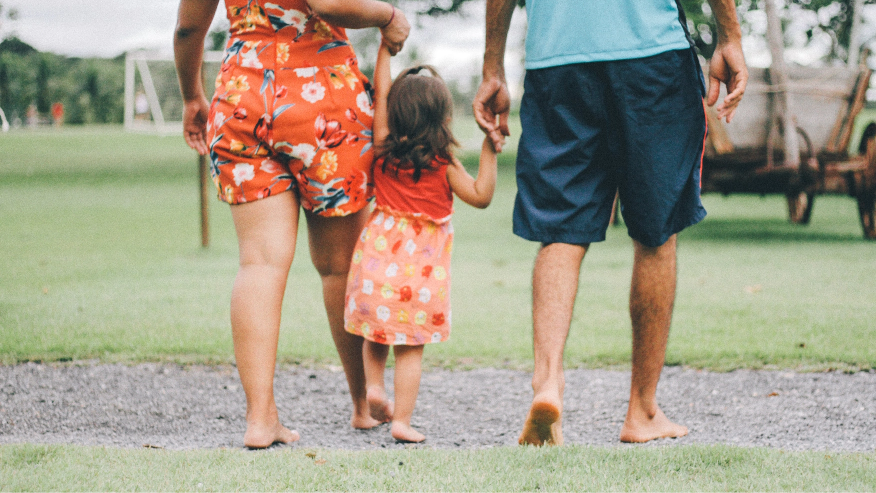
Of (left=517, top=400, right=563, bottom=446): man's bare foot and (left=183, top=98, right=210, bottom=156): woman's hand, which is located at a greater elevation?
(left=183, top=98, right=210, bottom=156): woman's hand

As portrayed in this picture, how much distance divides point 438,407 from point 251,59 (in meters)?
1.45

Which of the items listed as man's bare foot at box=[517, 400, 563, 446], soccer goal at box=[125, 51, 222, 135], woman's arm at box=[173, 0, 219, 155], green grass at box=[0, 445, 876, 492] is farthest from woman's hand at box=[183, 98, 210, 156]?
soccer goal at box=[125, 51, 222, 135]

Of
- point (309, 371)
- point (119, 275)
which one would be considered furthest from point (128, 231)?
point (309, 371)

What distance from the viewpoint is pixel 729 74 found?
253 cm

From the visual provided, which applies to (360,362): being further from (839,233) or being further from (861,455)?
(839,233)

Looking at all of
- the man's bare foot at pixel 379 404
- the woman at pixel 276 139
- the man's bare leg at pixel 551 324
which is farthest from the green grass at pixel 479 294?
the man's bare leg at pixel 551 324

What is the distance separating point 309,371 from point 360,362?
840mm

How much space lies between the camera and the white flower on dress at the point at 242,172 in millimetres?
2543

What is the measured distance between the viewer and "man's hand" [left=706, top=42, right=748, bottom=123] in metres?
2.46

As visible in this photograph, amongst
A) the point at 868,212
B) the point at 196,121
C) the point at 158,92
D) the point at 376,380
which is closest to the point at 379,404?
the point at 376,380

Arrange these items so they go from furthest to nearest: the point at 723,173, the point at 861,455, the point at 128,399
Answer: the point at 723,173 → the point at 128,399 → the point at 861,455

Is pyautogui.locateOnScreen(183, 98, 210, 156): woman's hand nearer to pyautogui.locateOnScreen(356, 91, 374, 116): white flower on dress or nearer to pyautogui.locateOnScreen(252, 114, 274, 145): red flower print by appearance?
pyautogui.locateOnScreen(252, 114, 274, 145): red flower print

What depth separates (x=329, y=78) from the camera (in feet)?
8.52

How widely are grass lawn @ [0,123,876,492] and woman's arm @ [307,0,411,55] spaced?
1257mm
